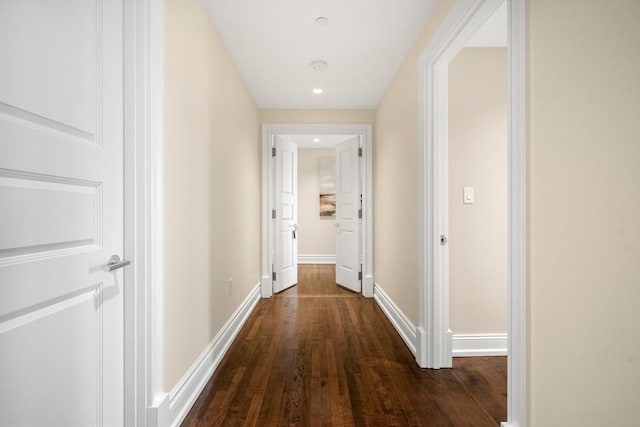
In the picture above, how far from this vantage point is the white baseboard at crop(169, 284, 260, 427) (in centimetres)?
142

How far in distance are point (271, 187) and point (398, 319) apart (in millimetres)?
2157

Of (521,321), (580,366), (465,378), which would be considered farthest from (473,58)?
(465,378)

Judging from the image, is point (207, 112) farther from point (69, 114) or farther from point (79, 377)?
point (79, 377)

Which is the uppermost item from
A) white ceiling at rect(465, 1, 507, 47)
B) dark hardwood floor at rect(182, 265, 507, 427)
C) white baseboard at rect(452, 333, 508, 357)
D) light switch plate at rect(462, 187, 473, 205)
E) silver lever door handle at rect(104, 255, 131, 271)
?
white ceiling at rect(465, 1, 507, 47)

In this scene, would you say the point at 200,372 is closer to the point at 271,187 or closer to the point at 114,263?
the point at 114,263

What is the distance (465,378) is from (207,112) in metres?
2.42

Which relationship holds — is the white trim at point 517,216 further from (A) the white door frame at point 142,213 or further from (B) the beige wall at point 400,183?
(A) the white door frame at point 142,213

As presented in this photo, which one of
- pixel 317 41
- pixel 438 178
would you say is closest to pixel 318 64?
pixel 317 41

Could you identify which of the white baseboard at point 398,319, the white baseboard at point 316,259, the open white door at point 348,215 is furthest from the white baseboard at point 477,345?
the white baseboard at point 316,259

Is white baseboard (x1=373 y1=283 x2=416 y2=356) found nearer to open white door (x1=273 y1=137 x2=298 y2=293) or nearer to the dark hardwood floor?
the dark hardwood floor

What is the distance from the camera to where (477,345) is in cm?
214

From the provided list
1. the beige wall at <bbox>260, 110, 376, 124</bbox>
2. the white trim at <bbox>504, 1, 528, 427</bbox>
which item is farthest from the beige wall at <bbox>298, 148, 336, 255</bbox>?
the white trim at <bbox>504, 1, 528, 427</bbox>

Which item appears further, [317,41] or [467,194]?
[317,41]

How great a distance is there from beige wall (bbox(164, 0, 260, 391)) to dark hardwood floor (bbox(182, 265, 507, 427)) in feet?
0.99
